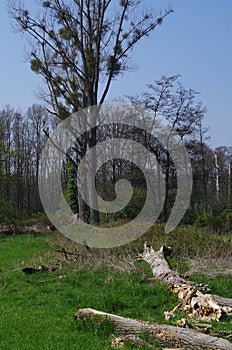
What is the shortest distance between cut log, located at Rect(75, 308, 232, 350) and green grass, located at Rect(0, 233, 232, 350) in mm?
128

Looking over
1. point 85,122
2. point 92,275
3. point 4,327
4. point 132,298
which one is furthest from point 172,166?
point 4,327

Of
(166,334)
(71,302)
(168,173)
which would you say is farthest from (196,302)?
(168,173)

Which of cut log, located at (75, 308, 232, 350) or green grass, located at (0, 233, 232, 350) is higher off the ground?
cut log, located at (75, 308, 232, 350)

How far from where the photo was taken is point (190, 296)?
7.11 m

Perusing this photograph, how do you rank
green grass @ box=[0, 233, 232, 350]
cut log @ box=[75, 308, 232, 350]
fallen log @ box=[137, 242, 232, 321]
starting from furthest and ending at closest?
1. fallen log @ box=[137, 242, 232, 321]
2. green grass @ box=[0, 233, 232, 350]
3. cut log @ box=[75, 308, 232, 350]

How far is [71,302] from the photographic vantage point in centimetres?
769

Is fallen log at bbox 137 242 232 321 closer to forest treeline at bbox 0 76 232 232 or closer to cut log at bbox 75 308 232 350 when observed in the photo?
cut log at bbox 75 308 232 350

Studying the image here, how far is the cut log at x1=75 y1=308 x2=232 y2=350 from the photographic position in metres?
4.71

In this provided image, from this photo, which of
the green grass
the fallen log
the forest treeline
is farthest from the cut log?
the forest treeline

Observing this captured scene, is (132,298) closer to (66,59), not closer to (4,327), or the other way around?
(4,327)

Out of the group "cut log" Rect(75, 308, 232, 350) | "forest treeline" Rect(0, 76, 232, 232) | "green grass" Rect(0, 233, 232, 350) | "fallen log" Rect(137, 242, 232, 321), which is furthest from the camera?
"forest treeline" Rect(0, 76, 232, 232)

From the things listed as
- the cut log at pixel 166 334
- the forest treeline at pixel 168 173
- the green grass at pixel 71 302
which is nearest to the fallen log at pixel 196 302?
the green grass at pixel 71 302

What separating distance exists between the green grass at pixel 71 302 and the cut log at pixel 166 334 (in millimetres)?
128

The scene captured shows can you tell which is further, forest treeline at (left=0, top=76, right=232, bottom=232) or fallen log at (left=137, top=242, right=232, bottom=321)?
forest treeline at (left=0, top=76, right=232, bottom=232)
